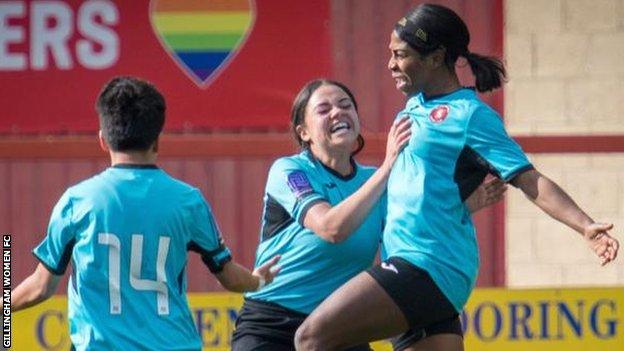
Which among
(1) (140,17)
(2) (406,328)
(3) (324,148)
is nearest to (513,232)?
(1) (140,17)

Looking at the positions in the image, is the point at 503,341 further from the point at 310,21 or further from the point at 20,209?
A: the point at 20,209

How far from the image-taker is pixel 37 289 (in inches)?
229

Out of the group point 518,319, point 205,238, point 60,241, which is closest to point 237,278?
point 205,238

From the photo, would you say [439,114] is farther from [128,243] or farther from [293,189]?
[128,243]

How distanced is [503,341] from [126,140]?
469 centimetres

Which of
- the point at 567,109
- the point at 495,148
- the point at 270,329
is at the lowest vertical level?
the point at 270,329

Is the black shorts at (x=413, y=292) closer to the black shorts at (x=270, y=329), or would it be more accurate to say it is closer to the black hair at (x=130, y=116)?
the black shorts at (x=270, y=329)

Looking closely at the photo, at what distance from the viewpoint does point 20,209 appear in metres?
11.7

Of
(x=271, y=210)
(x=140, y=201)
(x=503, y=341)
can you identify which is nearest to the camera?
(x=140, y=201)

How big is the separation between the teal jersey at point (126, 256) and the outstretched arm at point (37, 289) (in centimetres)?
4

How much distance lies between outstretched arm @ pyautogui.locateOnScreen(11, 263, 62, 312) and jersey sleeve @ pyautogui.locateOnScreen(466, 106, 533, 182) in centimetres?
136

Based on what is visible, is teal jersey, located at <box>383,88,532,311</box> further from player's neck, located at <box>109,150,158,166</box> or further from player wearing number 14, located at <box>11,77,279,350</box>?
player's neck, located at <box>109,150,158,166</box>

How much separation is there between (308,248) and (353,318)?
32.3 inches

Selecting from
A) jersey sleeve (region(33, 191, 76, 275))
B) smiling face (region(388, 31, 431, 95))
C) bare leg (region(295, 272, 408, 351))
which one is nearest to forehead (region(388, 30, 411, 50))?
smiling face (region(388, 31, 431, 95))
